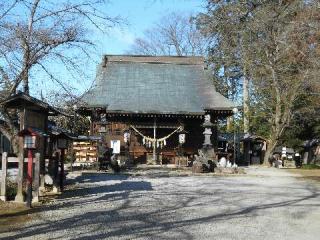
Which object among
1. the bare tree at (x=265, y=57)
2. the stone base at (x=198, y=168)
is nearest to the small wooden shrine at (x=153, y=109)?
the bare tree at (x=265, y=57)

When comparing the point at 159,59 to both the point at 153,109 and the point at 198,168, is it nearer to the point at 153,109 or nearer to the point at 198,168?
the point at 153,109

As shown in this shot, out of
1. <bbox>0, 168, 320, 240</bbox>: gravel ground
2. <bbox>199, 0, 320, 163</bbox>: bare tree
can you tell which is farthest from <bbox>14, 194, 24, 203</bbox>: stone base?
<bbox>199, 0, 320, 163</bbox>: bare tree

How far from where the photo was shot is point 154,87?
98.5 feet

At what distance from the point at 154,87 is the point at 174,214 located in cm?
2094

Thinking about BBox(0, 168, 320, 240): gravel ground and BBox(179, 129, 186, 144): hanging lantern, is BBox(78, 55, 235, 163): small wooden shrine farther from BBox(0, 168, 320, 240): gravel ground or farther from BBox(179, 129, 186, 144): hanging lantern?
BBox(0, 168, 320, 240): gravel ground

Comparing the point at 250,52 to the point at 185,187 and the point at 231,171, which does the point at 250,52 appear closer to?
the point at 231,171

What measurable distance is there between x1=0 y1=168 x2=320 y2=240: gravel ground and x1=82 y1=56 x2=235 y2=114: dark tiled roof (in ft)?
43.2

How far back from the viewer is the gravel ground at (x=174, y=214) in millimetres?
7617

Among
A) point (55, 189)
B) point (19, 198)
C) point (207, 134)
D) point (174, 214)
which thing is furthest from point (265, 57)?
point (19, 198)

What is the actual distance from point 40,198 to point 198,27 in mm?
33066

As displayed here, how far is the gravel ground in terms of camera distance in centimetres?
762

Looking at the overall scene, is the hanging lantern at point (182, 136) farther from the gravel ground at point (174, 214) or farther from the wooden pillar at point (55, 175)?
the wooden pillar at point (55, 175)

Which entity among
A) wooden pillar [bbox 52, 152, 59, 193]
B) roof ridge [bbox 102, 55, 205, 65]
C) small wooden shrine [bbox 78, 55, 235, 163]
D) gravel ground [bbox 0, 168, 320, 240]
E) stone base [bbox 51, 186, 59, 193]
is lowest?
gravel ground [bbox 0, 168, 320, 240]

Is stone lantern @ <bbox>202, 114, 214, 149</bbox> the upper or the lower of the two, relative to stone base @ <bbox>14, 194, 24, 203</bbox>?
upper
